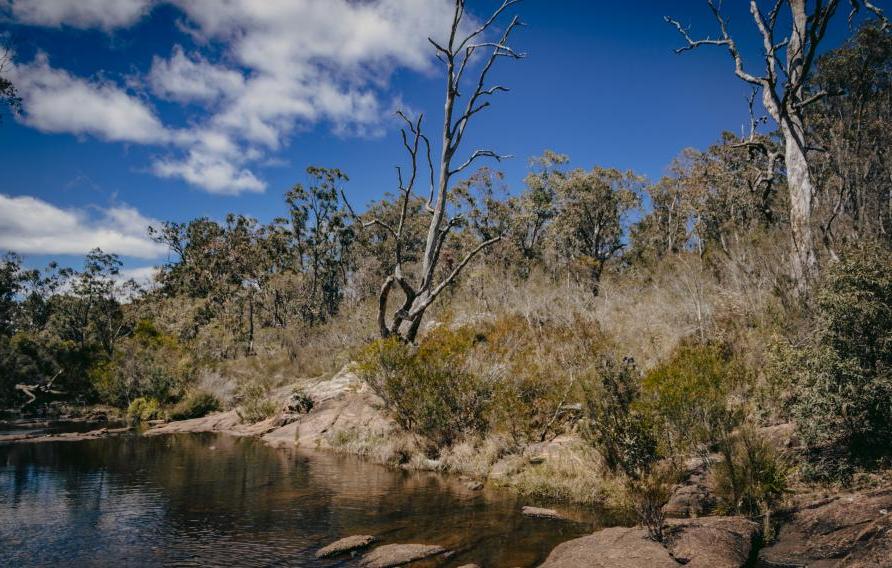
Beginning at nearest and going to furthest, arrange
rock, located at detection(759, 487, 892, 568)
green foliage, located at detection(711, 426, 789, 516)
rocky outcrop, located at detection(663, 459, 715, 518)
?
rock, located at detection(759, 487, 892, 568) → green foliage, located at detection(711, 426, 789, 516) → rocky outcrop, located at detection(663, 459, 715, 518)

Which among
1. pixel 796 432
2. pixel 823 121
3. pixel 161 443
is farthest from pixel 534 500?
pixel 823 121

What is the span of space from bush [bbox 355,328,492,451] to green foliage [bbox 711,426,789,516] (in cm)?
606

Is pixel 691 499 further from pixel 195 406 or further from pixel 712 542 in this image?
pixel 195 406

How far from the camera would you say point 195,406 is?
25844 mm

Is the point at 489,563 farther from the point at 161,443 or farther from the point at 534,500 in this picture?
→ the point at 161,443

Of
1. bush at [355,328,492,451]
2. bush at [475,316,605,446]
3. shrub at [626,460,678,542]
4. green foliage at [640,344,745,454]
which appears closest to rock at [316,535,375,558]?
shrub at [626,460,678,542]

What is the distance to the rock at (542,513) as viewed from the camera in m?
8.48

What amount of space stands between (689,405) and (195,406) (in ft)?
79.0

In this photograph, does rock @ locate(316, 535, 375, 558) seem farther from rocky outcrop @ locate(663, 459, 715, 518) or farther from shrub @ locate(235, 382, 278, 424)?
shrub @ locate(235, 382, 278, 424)

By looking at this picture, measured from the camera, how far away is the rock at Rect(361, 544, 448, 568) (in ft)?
21.6

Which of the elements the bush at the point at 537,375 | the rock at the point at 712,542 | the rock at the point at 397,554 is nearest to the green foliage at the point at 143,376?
the bush at the point at 537,375

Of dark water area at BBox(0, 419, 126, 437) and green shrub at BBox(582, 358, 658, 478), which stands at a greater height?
green shrub at BBox(582, 358, 658, 478)

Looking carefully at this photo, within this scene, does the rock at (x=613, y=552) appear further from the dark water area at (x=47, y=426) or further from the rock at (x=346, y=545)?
the dark water area at (x=47, y=426)

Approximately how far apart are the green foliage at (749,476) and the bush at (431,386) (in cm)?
606
